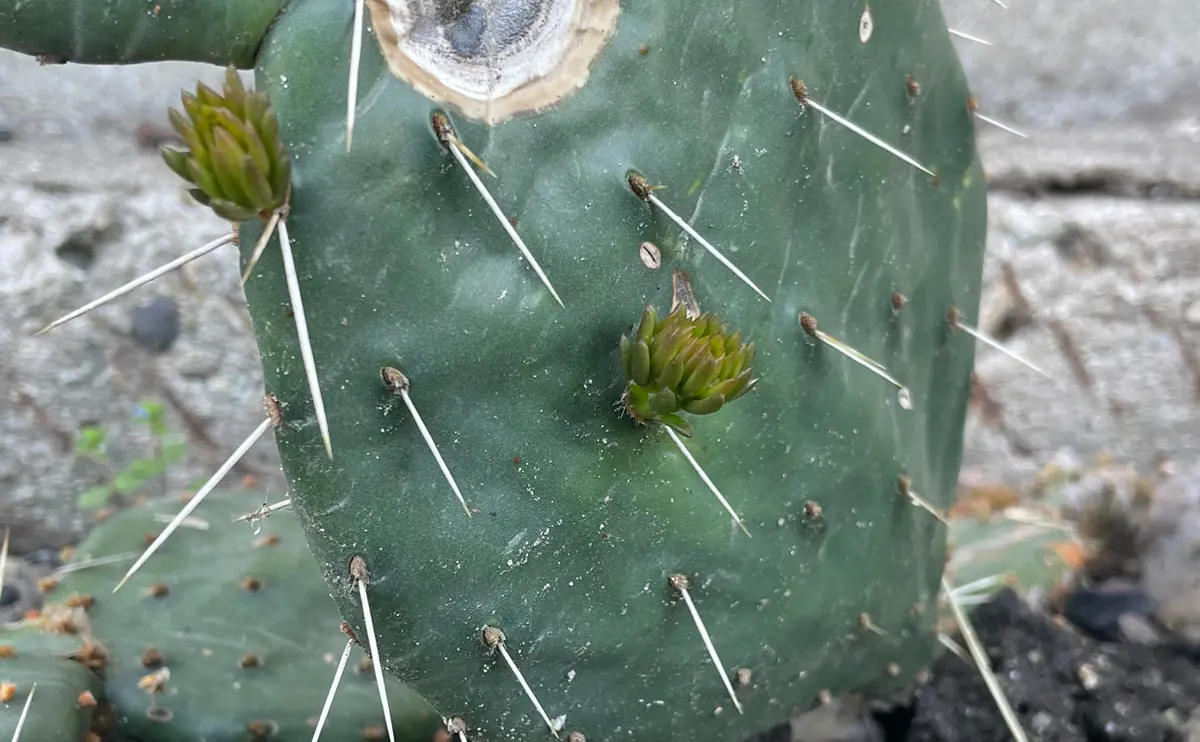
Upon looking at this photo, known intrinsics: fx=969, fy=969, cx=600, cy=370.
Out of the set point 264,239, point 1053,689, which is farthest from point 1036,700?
point 264,239

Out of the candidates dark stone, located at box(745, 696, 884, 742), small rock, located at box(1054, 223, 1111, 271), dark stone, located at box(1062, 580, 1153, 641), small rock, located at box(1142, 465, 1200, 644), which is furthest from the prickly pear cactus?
small rock, located at box(1054, 223, 1111, 271)

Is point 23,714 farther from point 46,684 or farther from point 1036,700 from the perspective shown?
point 1036,700

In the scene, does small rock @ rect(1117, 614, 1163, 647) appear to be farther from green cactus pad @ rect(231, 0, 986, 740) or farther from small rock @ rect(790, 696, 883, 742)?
green cactus pad @ rect(231, 0, 986, 740)

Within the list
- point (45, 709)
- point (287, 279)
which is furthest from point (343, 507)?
point (45, 709)

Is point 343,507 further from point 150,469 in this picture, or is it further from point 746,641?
point 150,469

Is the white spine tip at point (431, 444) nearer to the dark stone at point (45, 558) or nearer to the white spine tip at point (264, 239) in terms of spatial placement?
the white spine tip at point (264, 239)
